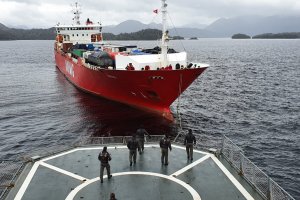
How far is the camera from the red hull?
35.9 metres

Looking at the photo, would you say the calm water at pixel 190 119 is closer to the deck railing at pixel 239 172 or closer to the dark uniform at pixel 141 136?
the deck railing at pixel 239 172

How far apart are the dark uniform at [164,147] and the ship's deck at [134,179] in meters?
0.38

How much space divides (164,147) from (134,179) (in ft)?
8.21

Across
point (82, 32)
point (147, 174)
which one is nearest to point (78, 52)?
point (82, 32)

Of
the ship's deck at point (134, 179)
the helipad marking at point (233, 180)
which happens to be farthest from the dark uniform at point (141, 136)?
the helipad marking at point (233, 180)

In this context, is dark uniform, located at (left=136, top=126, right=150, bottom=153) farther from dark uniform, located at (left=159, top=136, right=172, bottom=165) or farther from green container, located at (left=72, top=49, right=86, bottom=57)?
green container, located at (left=72, top=49, right=86, bottom=57)

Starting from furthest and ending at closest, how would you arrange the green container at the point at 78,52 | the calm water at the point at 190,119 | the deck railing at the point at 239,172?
the green container at the point at 78,52 < the calm water at the point at 190,119 < the deck railing at the point at 239,172

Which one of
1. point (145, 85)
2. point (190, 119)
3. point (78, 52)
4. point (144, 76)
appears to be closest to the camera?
point (144, 76)

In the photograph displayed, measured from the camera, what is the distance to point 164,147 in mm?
19031

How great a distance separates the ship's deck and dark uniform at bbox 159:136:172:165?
375 millimetres

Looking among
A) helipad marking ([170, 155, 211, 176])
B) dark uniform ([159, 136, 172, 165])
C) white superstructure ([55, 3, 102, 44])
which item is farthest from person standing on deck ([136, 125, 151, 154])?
white superstructure ([55, 3, 102, 44])

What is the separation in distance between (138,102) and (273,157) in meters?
17.4

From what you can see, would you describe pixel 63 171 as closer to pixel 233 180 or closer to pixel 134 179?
pixel 134 179

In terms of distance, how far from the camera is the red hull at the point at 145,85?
118 feet
